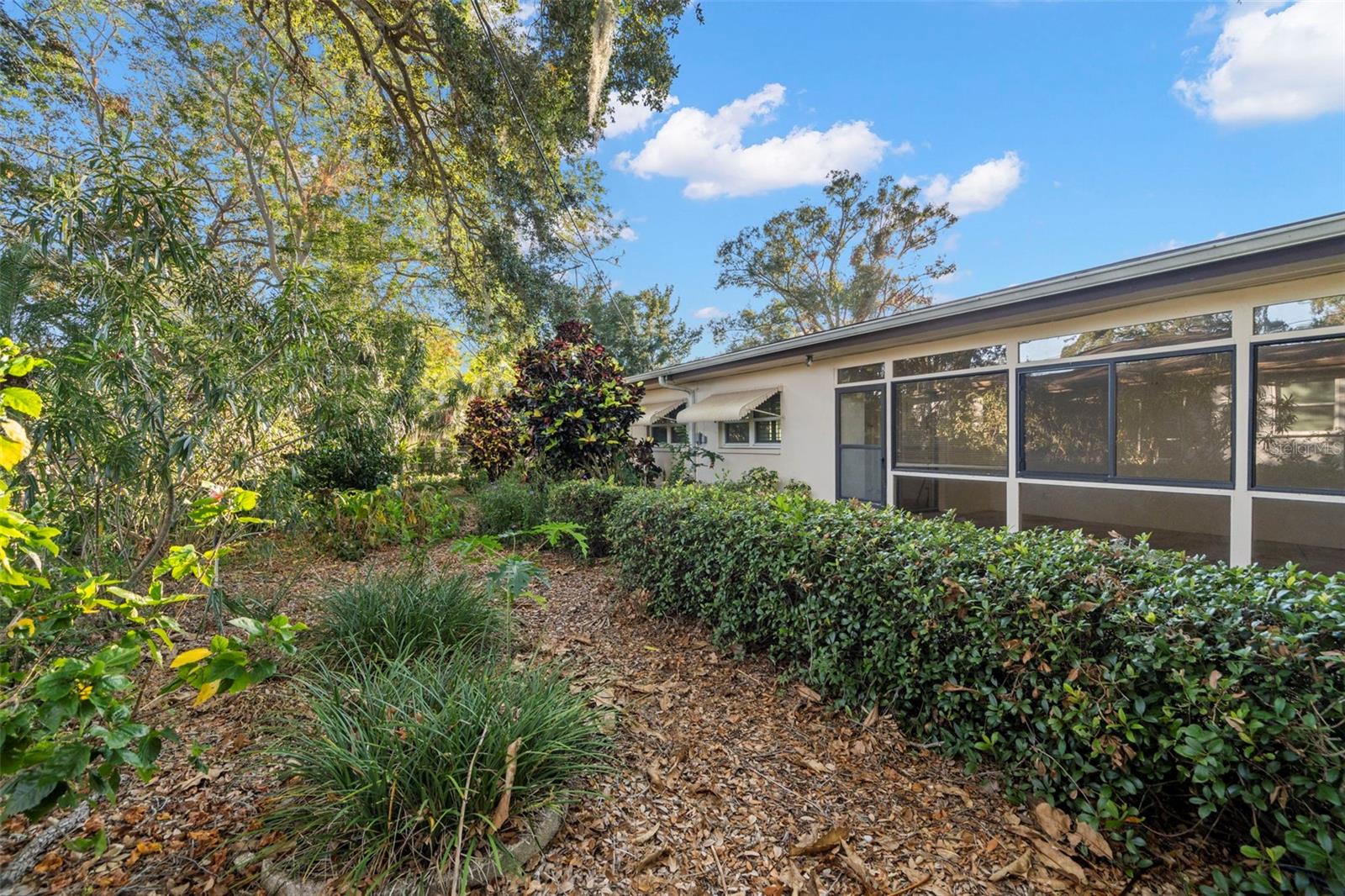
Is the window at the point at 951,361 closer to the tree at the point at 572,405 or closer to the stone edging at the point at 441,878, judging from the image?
the tree at the point at 572,405

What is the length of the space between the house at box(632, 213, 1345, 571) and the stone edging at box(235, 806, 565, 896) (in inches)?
234

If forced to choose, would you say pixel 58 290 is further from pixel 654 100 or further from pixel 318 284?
pixel 654 100

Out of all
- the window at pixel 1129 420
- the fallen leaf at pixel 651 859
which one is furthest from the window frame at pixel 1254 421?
the fallen leaf at pixel 651 859

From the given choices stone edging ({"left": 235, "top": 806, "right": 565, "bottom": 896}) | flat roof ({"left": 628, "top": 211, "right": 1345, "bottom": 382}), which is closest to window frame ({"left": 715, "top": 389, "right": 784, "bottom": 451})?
flat roof ({"left": 628, "top": 211, "right": 1345, "bottom": 382})

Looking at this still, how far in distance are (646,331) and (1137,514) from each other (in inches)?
804

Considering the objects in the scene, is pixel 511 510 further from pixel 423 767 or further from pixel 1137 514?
pixel 1137 514

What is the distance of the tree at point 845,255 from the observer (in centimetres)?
2206

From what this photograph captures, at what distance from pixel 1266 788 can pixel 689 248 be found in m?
21.9

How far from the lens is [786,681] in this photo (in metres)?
3.28

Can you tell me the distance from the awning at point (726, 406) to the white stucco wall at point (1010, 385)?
201mm

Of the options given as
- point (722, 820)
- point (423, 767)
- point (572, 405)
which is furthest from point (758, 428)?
point (423, 767)

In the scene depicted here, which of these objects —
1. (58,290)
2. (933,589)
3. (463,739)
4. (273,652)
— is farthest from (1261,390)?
(58,290)

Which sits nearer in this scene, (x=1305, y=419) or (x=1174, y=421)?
(x=1305, y=419)

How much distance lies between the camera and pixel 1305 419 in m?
5.98
